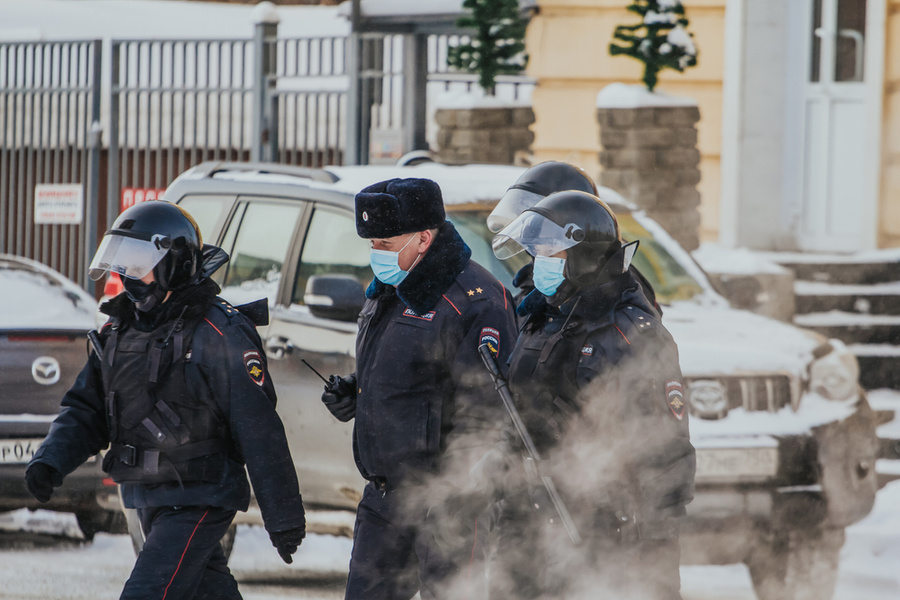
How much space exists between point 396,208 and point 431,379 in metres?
0.55

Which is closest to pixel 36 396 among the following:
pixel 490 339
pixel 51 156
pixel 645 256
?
pixel 645 256

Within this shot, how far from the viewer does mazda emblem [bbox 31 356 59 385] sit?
262 inches

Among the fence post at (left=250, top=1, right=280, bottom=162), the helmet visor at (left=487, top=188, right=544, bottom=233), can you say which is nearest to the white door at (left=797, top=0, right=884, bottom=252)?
the fence post at (left=250, top=1, right=280, bottom=162)

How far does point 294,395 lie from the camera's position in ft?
19.5

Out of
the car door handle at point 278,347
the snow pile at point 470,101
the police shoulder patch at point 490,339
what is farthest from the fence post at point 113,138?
the police shoulder patch at point 490,339

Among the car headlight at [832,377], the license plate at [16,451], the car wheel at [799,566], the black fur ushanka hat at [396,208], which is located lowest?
the car wheel at [799,566]

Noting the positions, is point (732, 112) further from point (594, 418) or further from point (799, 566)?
point (594, 418)

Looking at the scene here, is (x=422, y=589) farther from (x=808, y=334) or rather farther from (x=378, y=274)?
(x=808, y=334)

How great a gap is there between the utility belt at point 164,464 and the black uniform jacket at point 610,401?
1.01 meters

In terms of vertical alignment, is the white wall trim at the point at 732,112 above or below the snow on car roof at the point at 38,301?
above

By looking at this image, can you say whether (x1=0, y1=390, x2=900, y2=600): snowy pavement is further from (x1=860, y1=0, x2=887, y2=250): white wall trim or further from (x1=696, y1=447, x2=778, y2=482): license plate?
(x1=860, y1=0, x2=887, y2=250): white wall trim

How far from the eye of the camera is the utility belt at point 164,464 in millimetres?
4102

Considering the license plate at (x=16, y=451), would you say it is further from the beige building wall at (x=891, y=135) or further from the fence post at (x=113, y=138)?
the beige building wall at (x=891, y=135)

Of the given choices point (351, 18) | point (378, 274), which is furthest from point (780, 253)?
point (378, 274)
